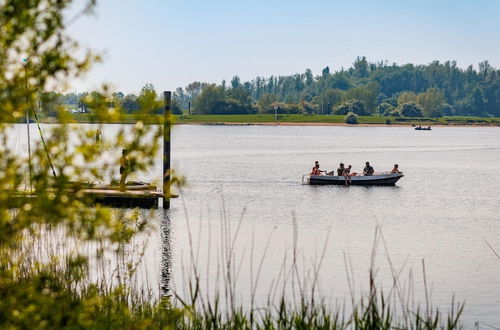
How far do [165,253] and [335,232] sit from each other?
1105cm

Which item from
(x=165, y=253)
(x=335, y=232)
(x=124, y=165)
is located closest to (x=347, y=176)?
(x=335, y=232)

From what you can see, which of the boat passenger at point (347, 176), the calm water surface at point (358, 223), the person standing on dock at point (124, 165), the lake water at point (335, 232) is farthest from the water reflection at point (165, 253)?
the boat passenger at point (347, 176)

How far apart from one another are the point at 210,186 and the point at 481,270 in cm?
3332

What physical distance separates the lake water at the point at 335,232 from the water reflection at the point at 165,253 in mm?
128

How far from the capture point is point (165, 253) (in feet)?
88.8

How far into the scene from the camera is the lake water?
73.5 ft

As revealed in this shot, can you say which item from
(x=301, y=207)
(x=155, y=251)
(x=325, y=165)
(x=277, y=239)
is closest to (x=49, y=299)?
(x=155, y=251)

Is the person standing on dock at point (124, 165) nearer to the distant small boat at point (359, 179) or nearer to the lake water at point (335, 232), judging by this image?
the lake water at point (335, 232)

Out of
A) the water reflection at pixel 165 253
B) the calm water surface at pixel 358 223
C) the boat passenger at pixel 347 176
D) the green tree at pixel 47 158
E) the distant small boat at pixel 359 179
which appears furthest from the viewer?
the boat passenger at pixel 347 176

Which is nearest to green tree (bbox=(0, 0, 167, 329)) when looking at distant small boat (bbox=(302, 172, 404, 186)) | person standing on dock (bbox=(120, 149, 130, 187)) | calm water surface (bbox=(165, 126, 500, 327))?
person standing on dock (bbox=(120, 149, 130, 187))

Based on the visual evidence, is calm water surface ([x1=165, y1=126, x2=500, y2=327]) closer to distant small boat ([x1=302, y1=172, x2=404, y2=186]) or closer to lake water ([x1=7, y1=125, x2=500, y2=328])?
lake water ([x1=7, y1=125, x2=500, y2=328])

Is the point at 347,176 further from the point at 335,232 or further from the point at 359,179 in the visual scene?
the point at 335,232

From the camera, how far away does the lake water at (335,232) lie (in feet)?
73.5

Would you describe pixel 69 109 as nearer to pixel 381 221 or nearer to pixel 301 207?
pixel 381 221
